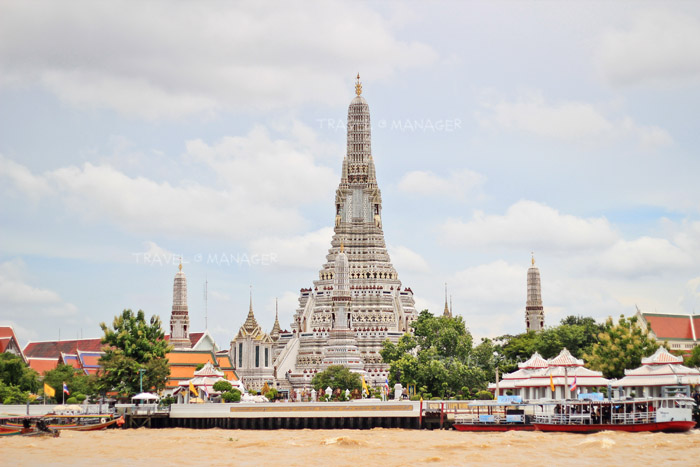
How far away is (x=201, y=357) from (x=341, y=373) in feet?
51.1

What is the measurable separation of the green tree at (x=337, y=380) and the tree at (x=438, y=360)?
4852 millimetres

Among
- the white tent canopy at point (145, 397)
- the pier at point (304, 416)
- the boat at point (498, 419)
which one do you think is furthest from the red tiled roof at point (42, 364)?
the boat at point (498, 419)

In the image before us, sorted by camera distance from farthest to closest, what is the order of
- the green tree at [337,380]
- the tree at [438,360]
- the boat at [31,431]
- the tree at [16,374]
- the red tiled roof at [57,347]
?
the red tiled roof at [57,347]
the green tree at [337,380]
the tree at [16,374]
the tree at [438,360]
the boat at [31,431]

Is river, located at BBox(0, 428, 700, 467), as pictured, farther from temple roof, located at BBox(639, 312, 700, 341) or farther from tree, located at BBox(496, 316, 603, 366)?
temple roof, located at BBox(639, 312, 700, 341)

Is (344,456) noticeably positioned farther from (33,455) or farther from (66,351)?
(66,351)

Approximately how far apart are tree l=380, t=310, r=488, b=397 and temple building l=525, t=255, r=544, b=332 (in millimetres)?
29960

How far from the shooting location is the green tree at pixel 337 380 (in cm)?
8844

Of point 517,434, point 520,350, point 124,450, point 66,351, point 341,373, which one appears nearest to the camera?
point 124,450

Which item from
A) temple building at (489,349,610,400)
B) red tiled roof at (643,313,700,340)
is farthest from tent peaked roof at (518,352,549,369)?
red tiled roof at (643,313,700,340)

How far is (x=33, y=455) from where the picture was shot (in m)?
50.8

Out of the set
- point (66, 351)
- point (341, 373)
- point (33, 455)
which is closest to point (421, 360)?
point (341, 373)

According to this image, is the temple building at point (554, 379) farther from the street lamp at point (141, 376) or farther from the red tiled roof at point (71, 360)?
the red tiled roof at point (71, 360)

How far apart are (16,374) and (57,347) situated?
34.0 metres

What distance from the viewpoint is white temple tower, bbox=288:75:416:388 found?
10375 cm
